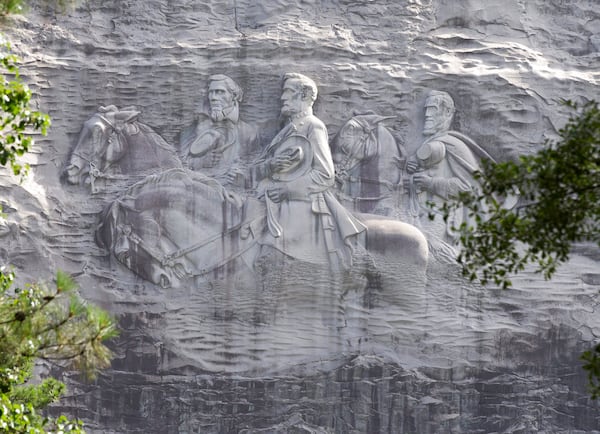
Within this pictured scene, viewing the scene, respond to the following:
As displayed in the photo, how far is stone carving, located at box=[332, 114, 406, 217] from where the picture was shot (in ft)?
46.9

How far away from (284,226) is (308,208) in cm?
27

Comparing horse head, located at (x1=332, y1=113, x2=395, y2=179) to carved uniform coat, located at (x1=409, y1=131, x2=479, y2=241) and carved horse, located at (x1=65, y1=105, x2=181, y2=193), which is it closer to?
carved uniform coat, located at (x1=409, y1=131, x2=479, y2=241)

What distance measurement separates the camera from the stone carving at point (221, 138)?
1430cm

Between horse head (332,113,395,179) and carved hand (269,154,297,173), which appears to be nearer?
carved hand (269,154,297,173)

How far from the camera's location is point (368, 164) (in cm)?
1437

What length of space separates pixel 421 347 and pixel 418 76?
2.51 metres

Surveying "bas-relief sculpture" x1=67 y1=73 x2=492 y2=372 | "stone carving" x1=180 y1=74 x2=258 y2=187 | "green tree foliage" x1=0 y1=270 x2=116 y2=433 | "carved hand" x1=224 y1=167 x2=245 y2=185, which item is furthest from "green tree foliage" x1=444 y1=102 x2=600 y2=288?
"stone carving" x1=180 y1=74 x2=258 y2=187

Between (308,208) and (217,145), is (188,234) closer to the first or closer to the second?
(217,145)

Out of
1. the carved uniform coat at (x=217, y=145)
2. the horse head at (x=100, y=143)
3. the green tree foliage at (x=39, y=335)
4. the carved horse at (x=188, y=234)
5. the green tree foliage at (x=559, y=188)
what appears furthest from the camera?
the carved uniform coat at (x=217, y=145)

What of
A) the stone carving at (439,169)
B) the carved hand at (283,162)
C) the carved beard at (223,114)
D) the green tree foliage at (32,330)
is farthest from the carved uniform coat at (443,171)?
the green tree foliage at (32,330)

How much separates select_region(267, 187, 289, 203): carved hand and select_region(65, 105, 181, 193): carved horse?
2.99 ft

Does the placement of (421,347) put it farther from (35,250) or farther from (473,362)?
(35,250)

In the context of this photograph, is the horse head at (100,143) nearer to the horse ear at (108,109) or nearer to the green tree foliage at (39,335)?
the horse ear at (108,109)

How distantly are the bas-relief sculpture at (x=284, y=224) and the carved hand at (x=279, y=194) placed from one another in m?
0.02
